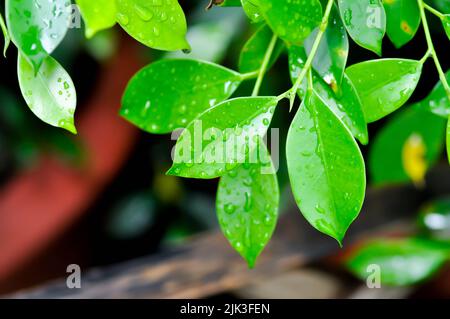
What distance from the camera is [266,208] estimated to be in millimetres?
514

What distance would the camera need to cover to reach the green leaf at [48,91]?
433mm

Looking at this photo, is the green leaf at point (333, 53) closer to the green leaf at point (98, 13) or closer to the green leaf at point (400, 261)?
the green leaf at point (98, 13)

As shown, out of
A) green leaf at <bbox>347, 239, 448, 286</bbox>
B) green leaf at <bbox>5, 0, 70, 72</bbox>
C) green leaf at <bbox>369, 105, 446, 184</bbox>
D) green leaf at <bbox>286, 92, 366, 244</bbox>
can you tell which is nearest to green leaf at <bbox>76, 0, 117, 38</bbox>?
green leaf at <bbox>5, 0, 70, 72</bbox>

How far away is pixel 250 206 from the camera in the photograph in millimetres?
517

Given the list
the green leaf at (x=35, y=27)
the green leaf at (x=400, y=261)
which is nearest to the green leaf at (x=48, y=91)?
the green leaf at (x=35, y=27)

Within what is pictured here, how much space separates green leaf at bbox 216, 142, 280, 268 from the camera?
20.0 inches

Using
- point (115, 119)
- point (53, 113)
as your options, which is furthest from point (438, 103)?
point (115, 119)

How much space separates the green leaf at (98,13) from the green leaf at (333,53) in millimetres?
175

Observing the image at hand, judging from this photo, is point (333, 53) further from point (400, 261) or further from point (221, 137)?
point (400, 261)

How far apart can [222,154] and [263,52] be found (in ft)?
0.57

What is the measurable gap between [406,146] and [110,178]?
0.81 meters

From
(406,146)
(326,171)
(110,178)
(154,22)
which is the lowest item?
(326,171)

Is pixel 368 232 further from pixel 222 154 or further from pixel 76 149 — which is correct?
pixel 222 154

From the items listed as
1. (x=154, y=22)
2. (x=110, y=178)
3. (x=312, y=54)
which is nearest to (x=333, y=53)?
(x=312, y=54)
